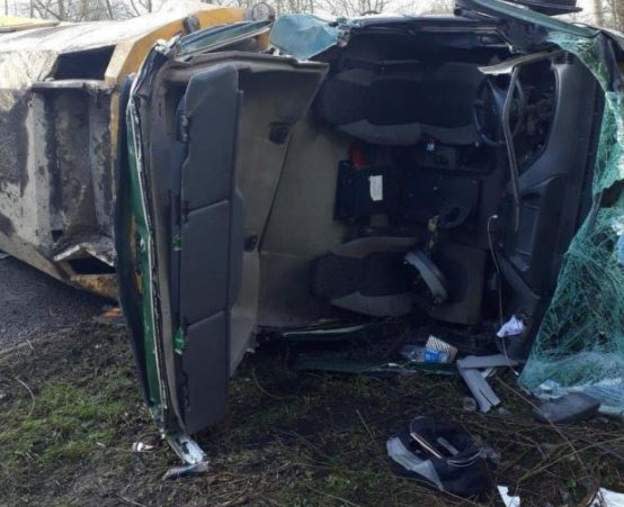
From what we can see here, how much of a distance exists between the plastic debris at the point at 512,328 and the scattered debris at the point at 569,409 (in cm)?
40

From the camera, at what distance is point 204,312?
2.91 metres

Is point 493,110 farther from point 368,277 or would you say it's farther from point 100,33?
point 100,33

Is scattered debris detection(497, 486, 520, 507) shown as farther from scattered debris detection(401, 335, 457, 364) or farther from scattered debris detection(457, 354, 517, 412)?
scattered debris detection(401, 335, 457, 364)

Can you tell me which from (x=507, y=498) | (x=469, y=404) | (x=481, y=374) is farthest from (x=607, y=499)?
(x=481, y=374)

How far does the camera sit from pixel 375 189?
4.11m

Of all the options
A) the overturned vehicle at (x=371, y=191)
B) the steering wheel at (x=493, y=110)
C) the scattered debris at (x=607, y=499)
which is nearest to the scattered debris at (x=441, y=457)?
the scattered debris at (x=607, y=499)

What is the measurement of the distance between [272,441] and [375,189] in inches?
61.9

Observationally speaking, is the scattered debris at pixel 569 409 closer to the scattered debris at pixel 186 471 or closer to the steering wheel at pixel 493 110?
the steering wheel at pixel 493 110

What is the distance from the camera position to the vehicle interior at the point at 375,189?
9.35ft

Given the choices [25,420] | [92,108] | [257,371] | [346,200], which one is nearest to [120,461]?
[25,420]

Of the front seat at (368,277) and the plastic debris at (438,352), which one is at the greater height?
the front seat at (368,277)

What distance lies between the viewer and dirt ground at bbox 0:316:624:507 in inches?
110

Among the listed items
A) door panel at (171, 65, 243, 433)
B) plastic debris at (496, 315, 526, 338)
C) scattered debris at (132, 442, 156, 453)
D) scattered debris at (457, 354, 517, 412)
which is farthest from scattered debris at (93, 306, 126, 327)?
plastic debris at (496, 315, 526, 338)

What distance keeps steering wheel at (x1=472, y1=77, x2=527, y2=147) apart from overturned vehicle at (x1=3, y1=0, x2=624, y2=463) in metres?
0.01
